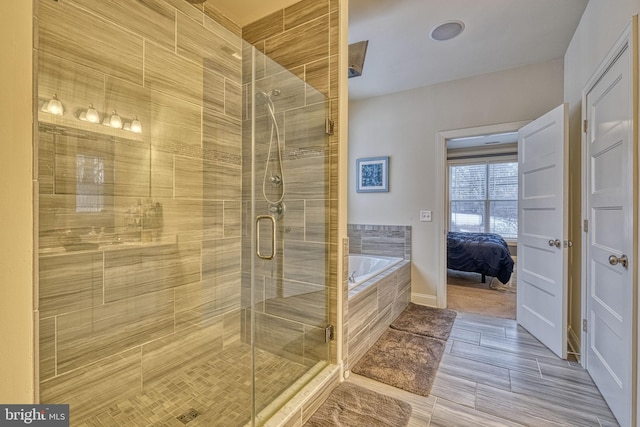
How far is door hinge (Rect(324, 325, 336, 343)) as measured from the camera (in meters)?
1.78

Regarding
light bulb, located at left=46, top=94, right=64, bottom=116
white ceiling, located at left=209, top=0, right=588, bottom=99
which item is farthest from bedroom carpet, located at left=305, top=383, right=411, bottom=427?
white ceiling, located at left=209, top=0, right=588, bottom=99

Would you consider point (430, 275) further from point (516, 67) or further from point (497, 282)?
point (516, 67)

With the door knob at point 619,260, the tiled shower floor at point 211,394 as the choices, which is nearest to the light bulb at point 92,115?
the tiled shower floor at point 211,394

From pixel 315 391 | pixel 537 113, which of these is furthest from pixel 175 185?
pixel 537 113

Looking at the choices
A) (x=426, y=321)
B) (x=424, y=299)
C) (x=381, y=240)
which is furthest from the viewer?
(x=381, y=240)

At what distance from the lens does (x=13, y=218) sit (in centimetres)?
67

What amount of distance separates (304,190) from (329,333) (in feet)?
3.10

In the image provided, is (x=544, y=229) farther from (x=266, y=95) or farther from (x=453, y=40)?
(x=266, y=95)

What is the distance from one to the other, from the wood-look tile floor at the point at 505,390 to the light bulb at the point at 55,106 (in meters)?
2.18

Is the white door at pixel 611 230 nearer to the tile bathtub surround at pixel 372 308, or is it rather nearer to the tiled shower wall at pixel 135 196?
the tile bathtub surround at pixel 372 308

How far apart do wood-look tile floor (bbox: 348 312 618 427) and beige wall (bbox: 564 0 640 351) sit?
456 millimetres

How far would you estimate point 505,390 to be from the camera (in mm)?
1734

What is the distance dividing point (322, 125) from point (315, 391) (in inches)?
62.6

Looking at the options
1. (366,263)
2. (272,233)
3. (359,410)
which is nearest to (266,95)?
(272,233)
